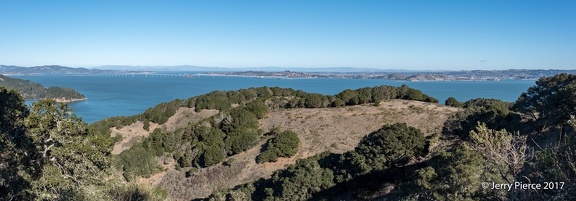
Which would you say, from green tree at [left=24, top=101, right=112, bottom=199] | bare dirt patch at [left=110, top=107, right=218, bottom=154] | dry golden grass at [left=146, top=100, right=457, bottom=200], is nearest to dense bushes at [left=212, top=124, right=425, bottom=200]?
dry golden grass at [left=146, top=100, right=457, bottom=200]

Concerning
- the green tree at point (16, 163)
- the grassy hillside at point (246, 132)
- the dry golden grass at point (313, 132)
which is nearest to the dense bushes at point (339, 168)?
the dry golden grass at point (313, 132)

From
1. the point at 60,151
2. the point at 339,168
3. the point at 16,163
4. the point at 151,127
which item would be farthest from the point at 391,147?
the point at 151,127

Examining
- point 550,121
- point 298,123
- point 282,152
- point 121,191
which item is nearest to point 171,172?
point 282,152

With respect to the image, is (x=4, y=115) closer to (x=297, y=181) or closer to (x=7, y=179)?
(x=7, y=179)

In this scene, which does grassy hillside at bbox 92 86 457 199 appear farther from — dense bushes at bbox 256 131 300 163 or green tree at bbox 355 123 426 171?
green tree at bbox 355 123 426 171

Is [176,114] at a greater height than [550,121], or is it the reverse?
[550,121]

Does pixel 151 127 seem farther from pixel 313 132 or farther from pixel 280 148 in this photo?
pixel 313 132
